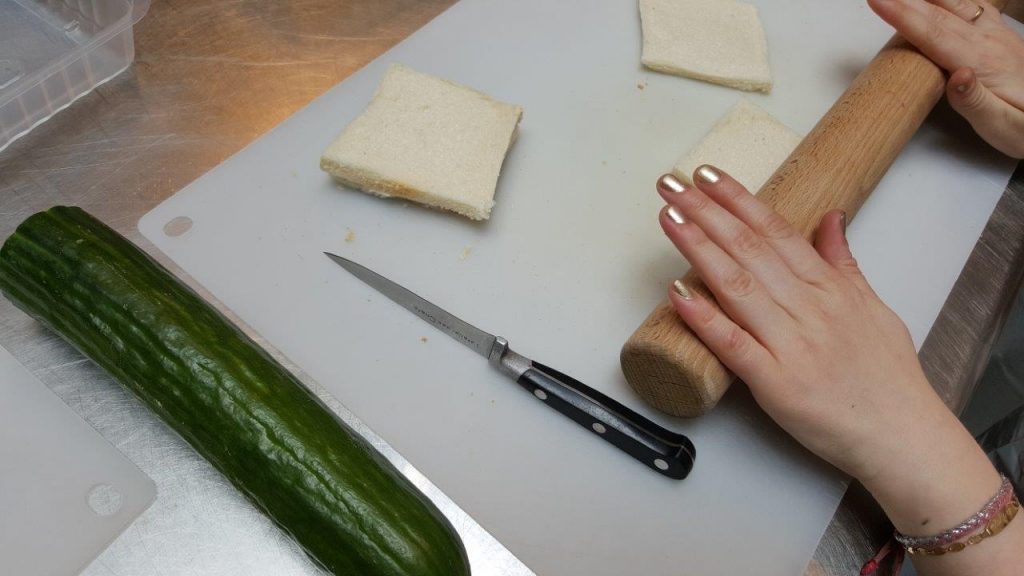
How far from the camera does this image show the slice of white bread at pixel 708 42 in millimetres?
2379

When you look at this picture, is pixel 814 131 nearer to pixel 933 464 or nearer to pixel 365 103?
pixel 933 464

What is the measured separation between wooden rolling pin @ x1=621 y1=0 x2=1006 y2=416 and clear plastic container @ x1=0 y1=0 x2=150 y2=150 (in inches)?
68.8

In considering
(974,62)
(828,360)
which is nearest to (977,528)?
(828,360)

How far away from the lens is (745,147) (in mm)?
2143

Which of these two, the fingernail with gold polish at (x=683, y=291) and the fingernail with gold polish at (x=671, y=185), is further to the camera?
the fingernail with gold polish at (x=671, y=185)

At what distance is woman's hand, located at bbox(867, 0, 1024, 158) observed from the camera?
7.07 feet

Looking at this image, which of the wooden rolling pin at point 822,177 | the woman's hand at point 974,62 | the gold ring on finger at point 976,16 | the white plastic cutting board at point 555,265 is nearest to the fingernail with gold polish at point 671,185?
the wooden rolling pin at point 822,177

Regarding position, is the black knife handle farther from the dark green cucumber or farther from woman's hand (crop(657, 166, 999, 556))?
the dark green cucumber

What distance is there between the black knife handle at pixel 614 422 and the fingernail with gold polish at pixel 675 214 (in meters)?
0.41

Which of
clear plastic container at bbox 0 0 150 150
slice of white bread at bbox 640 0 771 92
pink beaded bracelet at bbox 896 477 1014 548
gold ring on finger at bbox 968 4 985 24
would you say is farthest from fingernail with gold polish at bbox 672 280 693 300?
clear plastic container at bbox 0 0 150 150

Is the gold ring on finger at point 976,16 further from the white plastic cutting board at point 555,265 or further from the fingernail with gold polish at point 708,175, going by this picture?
the fingernail with gold polish at point 708,175

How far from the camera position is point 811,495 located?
1.70m

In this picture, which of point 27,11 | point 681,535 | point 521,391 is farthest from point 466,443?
point 27,11

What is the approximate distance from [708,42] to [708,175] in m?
0.89
